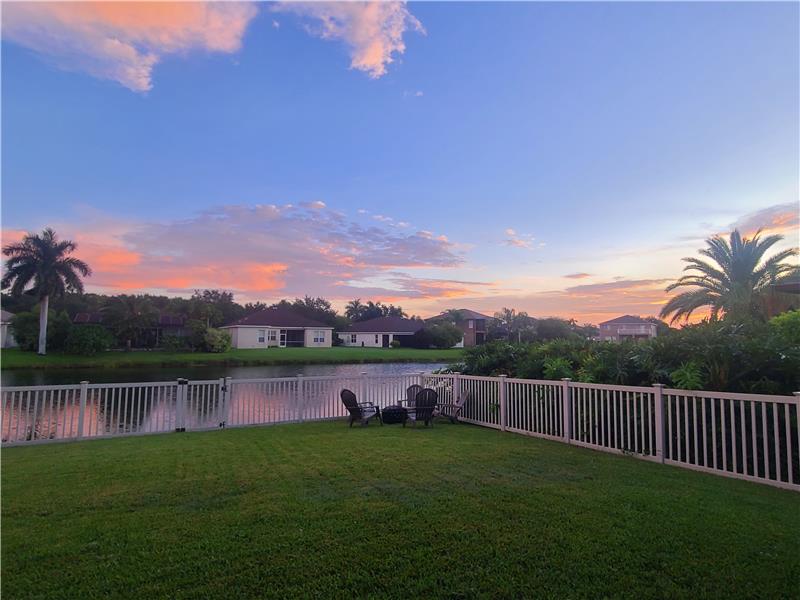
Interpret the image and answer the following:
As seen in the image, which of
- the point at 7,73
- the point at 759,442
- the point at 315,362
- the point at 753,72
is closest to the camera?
the point at 759,442

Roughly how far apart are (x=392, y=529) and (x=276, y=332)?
167 feet

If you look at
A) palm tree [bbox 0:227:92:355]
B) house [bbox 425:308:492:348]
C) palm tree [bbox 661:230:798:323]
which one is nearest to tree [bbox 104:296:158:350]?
palm tree [bbox 0:227:92:355]

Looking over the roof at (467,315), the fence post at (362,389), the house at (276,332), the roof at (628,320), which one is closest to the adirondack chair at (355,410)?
the fence post at (362,389)

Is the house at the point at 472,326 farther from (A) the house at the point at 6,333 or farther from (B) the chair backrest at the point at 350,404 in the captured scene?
(B) the chair backrest at the point at 350,404

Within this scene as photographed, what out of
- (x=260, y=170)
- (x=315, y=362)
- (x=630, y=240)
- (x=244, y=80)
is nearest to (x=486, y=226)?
(x=630, y=240)

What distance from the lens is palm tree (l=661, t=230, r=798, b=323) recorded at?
14852 millimetres

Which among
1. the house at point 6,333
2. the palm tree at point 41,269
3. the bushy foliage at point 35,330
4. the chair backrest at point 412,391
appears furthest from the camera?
the house at point 6,333

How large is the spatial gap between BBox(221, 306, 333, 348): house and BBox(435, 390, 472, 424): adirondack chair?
42514 millimetres

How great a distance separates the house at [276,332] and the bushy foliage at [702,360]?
147 feet

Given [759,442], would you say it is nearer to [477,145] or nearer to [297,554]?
[297,554]

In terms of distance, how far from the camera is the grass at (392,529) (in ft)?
8.30

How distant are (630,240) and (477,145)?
5.78 metres

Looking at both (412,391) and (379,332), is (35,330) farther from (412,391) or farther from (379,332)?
(412,391)

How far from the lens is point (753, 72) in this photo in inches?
343
